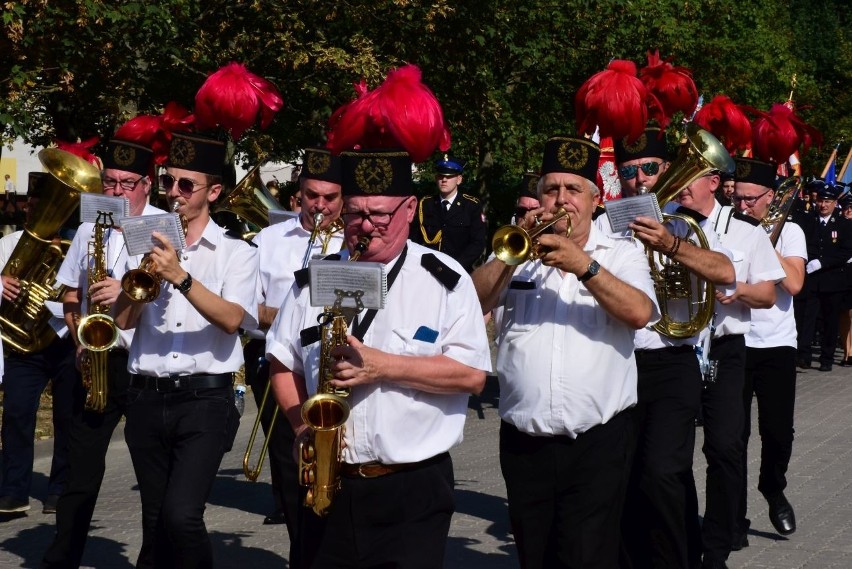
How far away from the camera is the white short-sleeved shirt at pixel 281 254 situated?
739 cm

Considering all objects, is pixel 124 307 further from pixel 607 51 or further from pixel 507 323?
pixel 607 51

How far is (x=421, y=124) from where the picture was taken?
4801 millimetres

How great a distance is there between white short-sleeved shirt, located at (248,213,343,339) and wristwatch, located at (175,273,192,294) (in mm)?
1392

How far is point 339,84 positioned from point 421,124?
15979 mm

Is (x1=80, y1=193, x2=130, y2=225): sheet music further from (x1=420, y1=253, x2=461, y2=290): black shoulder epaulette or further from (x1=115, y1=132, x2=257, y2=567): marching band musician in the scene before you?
(x1=420, y1=253, x2=461, y2=290): black shoulder epaulette

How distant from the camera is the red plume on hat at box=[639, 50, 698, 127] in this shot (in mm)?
7054

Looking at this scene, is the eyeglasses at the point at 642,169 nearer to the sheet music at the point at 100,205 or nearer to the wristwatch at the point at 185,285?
the wristwatch at the point at 185,285

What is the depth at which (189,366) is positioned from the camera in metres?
6.28

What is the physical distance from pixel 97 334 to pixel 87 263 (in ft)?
1.49

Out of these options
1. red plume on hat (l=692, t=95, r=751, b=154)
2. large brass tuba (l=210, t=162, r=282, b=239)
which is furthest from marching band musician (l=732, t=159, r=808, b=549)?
large brass tuba (l=210, t=162, r=282, b=239)

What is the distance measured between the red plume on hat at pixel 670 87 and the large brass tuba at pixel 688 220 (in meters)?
0.20

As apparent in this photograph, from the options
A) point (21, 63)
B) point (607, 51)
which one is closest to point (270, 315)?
point (21, 63)

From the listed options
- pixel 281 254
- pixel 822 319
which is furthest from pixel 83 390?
pixel 822 319

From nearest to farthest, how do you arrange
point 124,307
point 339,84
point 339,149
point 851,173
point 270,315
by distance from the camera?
point 339,149
point 124,307
point 270,315
point 339,84
point 851,173
